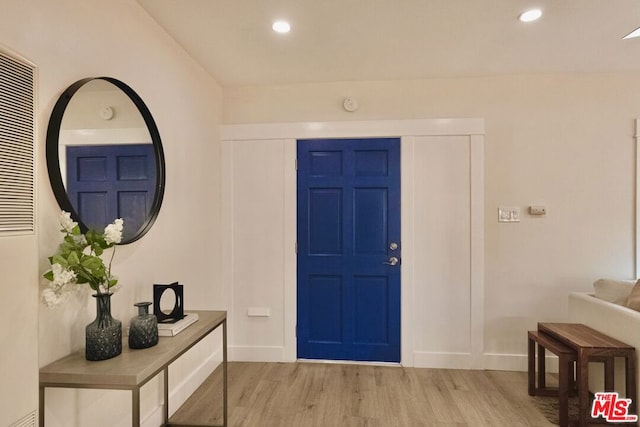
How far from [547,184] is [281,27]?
97.9 inches

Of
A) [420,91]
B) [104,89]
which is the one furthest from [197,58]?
[420,91]

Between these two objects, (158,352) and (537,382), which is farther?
(537,382)

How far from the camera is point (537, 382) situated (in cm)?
262

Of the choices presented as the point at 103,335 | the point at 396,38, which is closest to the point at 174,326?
the point at 103,335

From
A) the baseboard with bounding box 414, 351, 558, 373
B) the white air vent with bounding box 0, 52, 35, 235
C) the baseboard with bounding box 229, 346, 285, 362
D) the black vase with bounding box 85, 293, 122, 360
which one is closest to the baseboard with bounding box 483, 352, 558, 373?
the baseboard with bounding box 414, 351, 558, 373

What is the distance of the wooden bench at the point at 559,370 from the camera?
2090mm

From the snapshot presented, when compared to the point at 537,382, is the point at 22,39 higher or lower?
higher

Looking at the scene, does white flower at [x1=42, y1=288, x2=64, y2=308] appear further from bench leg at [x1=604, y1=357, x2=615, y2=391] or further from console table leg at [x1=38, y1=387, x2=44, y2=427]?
bench leg at [x1=604, y1=357, x2=615, y2=391]

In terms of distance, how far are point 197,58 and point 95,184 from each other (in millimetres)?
1463

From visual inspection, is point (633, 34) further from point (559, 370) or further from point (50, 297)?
point (50, 297)

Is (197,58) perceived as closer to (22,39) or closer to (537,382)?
(22,39)

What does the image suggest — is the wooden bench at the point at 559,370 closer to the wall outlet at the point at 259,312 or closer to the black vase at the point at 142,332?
the wall outlet at the point at 259,312

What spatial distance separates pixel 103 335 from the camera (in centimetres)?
140

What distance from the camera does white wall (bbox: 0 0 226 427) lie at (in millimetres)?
1201
